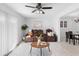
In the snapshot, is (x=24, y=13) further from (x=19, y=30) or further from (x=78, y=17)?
(x=78, y=17)

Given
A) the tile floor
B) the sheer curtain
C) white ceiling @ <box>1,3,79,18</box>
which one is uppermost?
white ceiling @ <box>1,3,79,18</box>

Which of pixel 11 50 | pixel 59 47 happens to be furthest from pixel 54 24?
pixel 11 50

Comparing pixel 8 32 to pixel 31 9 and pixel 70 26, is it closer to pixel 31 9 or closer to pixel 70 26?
pixel 31 9

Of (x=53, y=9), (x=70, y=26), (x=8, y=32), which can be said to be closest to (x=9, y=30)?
(x=8, y=32)

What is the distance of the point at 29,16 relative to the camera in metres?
1.57

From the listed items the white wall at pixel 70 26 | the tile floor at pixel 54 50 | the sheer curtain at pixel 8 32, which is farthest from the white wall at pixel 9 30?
the white wall at pixel 70 26

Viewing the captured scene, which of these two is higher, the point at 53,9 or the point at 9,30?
the point at 53,9

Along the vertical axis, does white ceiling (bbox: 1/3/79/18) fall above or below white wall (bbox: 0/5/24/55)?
above

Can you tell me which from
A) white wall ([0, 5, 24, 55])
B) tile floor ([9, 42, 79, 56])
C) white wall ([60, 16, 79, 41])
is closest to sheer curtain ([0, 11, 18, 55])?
white wall ([0, 5, 24, 55])

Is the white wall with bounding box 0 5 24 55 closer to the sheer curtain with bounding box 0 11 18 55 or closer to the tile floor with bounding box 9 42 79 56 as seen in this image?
the sheer curtain with bounding box 0 11 18 55

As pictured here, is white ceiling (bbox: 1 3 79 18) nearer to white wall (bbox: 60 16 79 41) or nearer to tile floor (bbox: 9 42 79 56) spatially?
white wall (bbox: 60 16 79 41)

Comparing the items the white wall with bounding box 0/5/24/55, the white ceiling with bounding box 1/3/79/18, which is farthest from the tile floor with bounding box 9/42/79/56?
the white ceiling with bounding box 1/3/79/18

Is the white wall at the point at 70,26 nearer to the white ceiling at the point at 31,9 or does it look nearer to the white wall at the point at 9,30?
the white ceiling at the point at 31,9

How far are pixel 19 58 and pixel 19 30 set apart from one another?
379 millimetres
